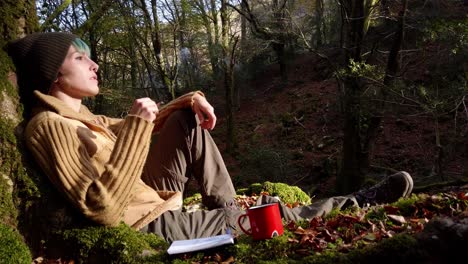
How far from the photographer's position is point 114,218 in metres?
2.29

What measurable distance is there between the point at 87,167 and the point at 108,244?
48 centimetres

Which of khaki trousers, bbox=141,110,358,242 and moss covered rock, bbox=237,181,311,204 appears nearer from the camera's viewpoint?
khaki trousers, bbox=141,110,358,242

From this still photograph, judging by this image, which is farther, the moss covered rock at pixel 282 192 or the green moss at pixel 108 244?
the moss covered rock at pixel 282 192

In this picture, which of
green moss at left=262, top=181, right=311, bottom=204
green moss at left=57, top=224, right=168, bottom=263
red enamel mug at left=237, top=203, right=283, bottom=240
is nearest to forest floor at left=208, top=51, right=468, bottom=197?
green moss at left=262, top=181, right=311, bottom=204

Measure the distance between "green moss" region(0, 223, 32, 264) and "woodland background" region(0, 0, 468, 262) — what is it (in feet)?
0.42

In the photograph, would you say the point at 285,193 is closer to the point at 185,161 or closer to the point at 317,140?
the point at 185,161

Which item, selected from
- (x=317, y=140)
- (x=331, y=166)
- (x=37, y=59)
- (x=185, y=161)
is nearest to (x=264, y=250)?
(x=185, y=161)

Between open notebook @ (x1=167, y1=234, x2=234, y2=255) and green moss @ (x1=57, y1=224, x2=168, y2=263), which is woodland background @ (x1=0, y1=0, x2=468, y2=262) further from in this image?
open notebook @ (x1=167, y1=234, x2=234, y2=255)

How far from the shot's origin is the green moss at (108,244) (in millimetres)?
2160

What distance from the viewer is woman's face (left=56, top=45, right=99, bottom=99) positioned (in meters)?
2.65

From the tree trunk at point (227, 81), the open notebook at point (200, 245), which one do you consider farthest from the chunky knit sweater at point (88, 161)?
the tree trunk at point (227, 81)

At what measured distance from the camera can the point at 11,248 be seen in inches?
80.2

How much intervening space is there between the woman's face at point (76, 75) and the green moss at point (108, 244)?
39.3 inches

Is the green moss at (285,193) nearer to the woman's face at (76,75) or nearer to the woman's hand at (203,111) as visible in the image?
the woman's hand at (203,111)
